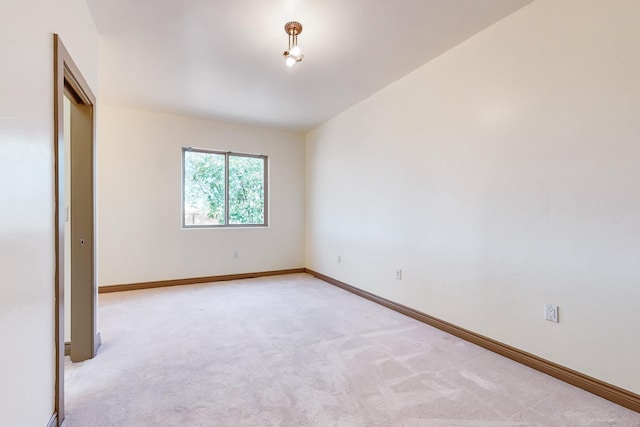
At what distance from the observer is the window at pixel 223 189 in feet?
15.9

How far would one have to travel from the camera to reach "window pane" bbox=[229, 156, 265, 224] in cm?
518

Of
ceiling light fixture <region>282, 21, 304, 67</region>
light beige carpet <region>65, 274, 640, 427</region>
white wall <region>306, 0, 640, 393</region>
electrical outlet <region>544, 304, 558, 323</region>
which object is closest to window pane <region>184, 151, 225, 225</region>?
light beige carpet <region>65, 274, 640, 427</region>

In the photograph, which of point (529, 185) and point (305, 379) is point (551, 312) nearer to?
point (529, 185)

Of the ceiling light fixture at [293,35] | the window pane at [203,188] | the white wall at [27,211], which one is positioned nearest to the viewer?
the white wall at [27,211]

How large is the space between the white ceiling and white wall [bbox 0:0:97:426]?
3.24ft

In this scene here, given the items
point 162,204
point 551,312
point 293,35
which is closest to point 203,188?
point 162,204

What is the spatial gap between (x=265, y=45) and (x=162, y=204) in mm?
2961

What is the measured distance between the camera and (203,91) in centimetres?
373

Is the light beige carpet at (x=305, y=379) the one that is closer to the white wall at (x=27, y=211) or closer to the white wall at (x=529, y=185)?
the white wall at (x=529, y=185)

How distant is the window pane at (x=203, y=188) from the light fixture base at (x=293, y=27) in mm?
3007

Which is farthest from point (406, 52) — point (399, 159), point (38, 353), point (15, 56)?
point (38, 353)

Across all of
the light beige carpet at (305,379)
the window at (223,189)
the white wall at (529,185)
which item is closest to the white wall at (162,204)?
the window at (223,189)

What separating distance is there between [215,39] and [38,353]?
248 cm

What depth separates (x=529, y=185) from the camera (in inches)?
87.7
